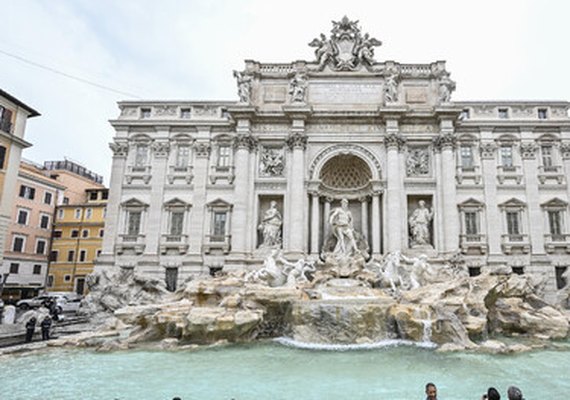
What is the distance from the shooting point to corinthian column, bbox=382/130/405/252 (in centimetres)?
2155

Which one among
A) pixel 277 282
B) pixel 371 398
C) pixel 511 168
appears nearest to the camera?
pixel 371 398

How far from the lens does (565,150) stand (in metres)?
23.4

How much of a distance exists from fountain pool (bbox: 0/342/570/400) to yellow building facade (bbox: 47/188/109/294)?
86.7 feet

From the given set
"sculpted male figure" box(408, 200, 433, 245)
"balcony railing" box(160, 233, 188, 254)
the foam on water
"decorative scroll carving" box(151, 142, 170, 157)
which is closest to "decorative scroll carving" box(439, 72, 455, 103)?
"sculpted male figure" box(408, 200, 433, 245)

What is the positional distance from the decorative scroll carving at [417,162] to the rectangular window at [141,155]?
1745cm

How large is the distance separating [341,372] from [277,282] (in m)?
8.58

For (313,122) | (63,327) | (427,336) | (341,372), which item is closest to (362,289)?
(427,336)

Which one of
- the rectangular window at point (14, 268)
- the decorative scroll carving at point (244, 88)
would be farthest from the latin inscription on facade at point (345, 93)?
the rectangular window at point (14, 268)

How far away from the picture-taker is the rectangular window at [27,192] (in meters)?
31.9

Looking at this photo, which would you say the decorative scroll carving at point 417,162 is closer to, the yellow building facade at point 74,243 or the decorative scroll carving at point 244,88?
the decorative scroll carving at point 244,88

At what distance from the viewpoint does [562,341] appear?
14.3 metres

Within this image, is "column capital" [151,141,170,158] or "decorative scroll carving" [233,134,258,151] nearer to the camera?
"decorative scroll carving" [233,134,258,151]

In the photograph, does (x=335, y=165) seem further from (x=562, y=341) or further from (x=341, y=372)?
(x=341, y=372)

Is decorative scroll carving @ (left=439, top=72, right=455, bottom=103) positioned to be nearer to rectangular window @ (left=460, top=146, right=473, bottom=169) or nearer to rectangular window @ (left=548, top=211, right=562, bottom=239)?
rectangular window @ (left=460, top=146, right=473, bottom=169)
